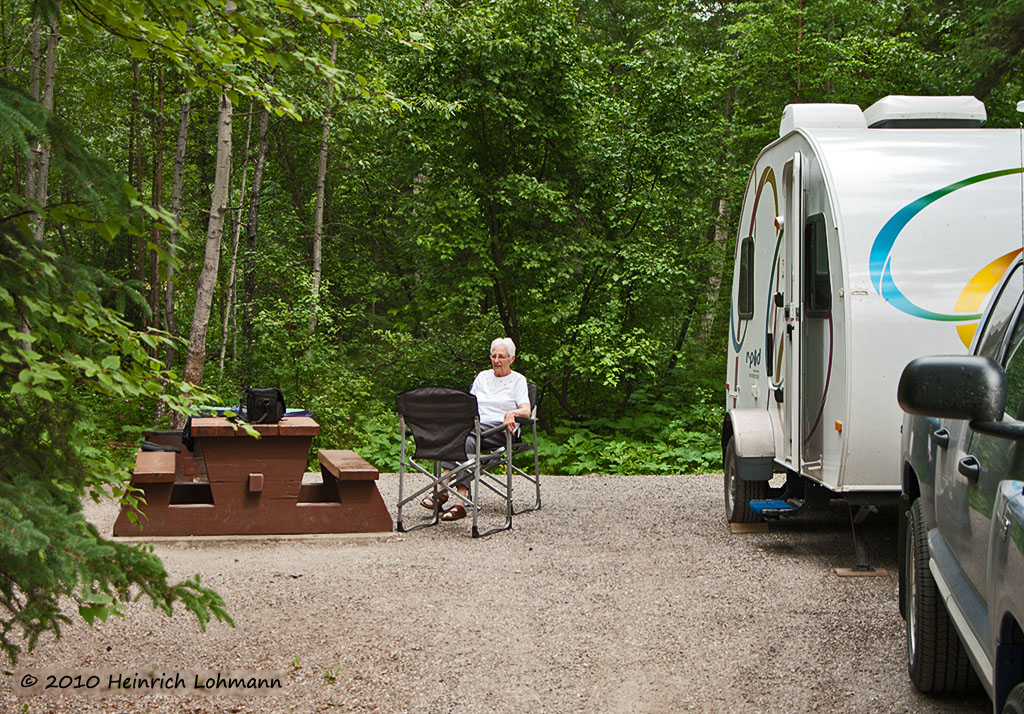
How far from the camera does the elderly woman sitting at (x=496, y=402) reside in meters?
7.70

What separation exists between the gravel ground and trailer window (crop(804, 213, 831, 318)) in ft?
5.21

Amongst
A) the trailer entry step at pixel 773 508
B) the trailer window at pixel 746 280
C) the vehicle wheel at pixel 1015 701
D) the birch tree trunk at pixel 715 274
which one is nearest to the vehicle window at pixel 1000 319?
the vehicle wheel at pixel 1015 701

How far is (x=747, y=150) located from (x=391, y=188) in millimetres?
6338

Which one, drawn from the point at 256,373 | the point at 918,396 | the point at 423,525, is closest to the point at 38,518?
the point at 918,396

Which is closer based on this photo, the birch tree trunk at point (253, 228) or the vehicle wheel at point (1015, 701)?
the vehicle wheel at point (1015, 701)

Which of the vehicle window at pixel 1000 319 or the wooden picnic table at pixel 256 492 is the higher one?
the vehicle window at pixel 1000 319

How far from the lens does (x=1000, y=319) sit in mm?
3324

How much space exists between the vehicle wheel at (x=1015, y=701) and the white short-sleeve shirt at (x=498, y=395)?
580 cm

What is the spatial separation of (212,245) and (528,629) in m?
7.81

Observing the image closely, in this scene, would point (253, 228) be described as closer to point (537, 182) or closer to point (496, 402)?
point (537, 182)

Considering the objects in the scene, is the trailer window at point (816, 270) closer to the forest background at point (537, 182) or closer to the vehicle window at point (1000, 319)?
the vehicle window at point (1000, 319)

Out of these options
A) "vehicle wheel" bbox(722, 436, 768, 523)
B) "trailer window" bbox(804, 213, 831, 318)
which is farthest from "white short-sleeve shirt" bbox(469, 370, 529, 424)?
"trailer window" bbox(804, 213, 831, 318)

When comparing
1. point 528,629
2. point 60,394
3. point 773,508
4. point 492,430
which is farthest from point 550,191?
point 60,394

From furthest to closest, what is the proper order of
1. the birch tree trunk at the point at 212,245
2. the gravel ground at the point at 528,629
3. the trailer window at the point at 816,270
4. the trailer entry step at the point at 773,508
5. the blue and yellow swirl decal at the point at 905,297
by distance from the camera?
the birch tree trunk at the point at 212,245 → the trailer entry step at the point at 773,508 → the trailer window at the point at 816,270 → the blue and yellow swirl decal at the point at 905,297 → the gravel ground at the point at 528,629
